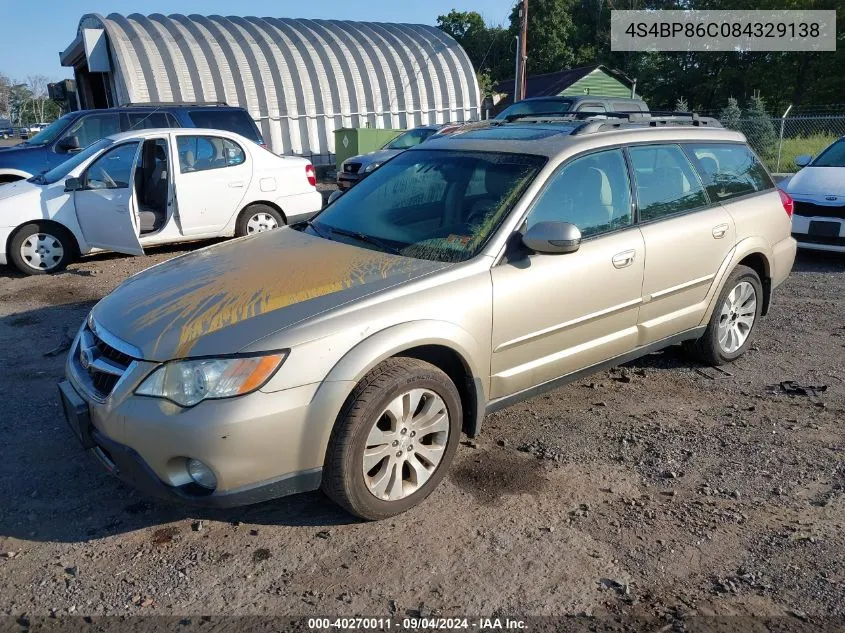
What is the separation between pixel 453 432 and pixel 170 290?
155 cm

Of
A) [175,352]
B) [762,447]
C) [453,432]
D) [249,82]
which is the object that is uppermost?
[249,82]

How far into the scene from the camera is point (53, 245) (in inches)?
307

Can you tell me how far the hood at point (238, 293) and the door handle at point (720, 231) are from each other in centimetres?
219

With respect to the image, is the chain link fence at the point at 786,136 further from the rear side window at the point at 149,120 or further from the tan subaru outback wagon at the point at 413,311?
the tan subaru outback wagon at the point at 413,311

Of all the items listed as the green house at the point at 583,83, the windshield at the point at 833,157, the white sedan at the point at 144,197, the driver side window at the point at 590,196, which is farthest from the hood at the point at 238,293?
the green house at the point at 583,83

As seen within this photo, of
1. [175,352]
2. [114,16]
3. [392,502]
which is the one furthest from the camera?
[114,16]

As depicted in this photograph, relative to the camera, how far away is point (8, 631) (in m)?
2.48

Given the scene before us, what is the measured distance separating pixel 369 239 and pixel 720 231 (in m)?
2.40

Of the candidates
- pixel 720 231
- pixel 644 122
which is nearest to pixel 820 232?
pixel 720 231

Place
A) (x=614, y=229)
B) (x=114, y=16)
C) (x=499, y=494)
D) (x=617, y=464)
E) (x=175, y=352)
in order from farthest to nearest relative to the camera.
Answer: (x=114, y=16), (x=614, y=229), (x=617, y=464), (x=499, y=494), (x=175, y=352)

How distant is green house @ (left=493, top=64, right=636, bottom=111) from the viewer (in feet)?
103

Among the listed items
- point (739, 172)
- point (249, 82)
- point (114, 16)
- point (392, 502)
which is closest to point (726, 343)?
point (739, 172)

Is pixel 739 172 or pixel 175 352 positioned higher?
pixel 739 172

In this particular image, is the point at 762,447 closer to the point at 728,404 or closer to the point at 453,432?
the point at 728,404
